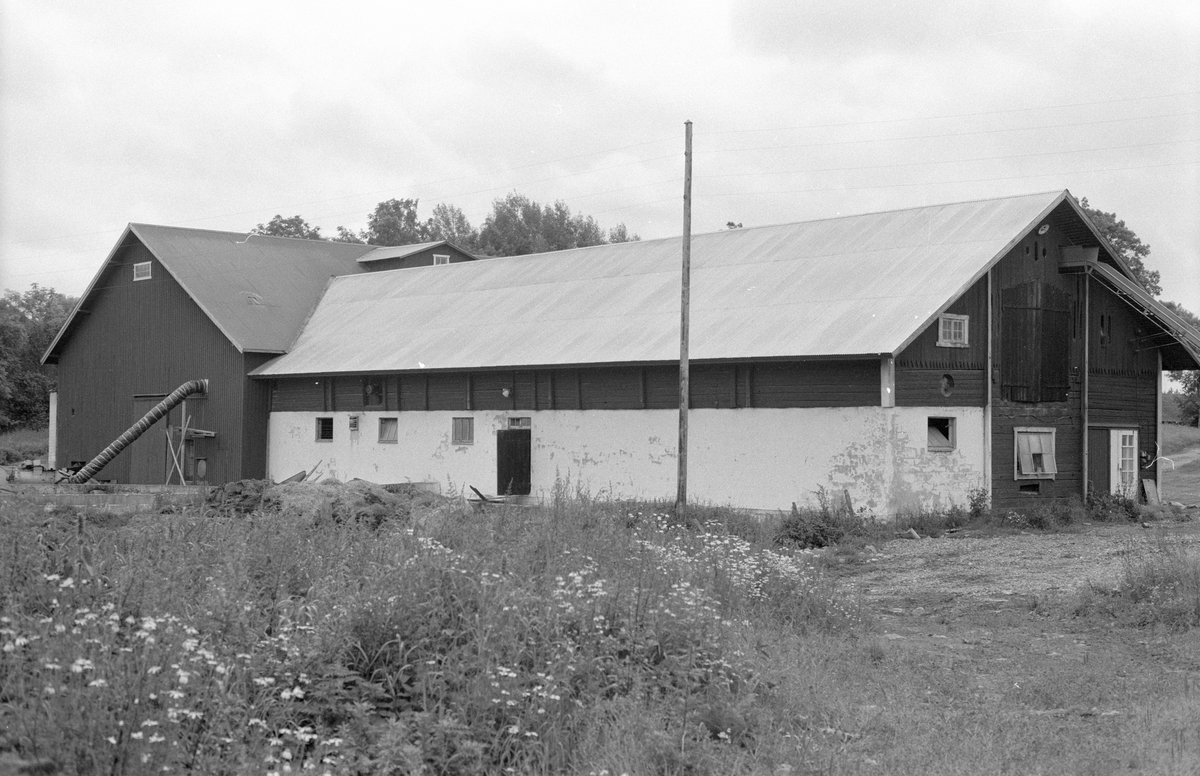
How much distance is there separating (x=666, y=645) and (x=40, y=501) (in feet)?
17.2

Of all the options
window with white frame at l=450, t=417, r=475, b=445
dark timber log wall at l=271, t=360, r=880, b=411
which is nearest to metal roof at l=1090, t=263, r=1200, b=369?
dark timber log wall at l=271, t=360, r=880, b=411

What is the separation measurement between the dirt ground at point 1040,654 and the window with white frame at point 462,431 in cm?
1353

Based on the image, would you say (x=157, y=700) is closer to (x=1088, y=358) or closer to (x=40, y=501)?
(x=40, y=501)

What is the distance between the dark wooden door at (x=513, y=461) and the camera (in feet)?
100

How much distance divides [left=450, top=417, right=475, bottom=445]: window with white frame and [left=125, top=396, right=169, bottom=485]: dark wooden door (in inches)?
404

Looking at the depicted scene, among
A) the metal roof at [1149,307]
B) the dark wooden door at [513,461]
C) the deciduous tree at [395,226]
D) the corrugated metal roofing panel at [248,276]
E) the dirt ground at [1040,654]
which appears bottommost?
the dirt ground at [1040,654]

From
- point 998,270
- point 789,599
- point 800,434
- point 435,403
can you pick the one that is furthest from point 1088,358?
point 789,599

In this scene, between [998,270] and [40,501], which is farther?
[998,270]

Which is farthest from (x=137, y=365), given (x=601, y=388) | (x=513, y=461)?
(x=601, y=388)

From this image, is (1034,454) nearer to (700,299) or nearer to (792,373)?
(792,373)

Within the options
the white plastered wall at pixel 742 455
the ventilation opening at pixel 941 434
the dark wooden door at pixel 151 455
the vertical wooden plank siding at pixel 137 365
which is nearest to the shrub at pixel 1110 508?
the white plastered wall at pixel 742 455

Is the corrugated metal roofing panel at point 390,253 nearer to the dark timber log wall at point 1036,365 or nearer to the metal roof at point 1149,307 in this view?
the dark timber log wall at point 1036,365

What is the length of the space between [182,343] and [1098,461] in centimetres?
2587

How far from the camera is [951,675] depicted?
11.1 meters
